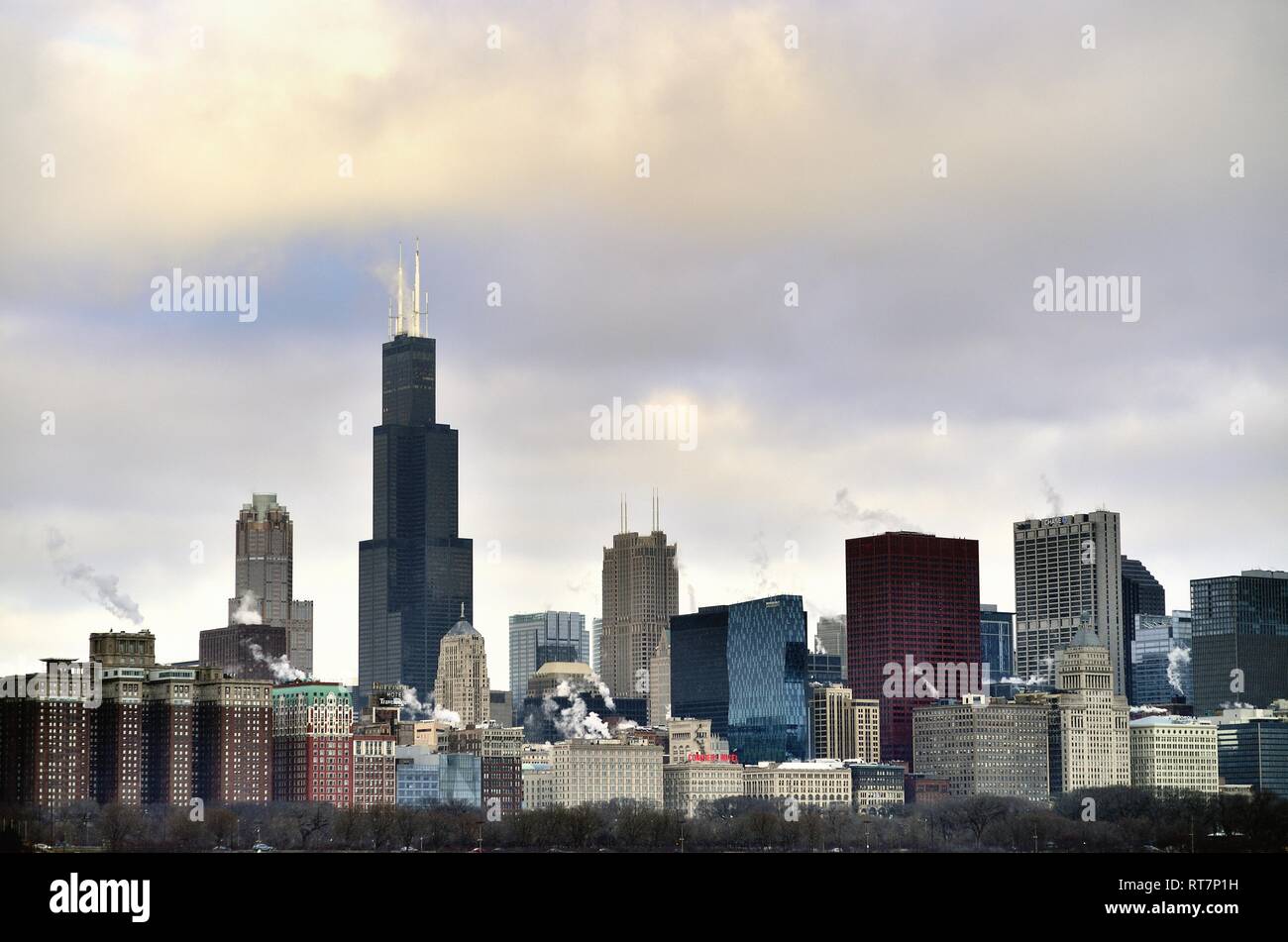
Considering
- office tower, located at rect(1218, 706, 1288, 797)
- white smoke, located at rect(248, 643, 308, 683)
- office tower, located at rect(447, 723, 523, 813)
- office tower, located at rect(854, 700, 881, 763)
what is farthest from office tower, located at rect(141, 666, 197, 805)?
office tower, located at rect(1218, 706, 1288, 797)

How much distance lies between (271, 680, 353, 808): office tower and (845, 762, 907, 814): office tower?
38.0m

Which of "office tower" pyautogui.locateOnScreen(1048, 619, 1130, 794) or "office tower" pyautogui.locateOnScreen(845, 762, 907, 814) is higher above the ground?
"office tower" pyautogui.locateOnScreen(1048, 619, 1130, 794)

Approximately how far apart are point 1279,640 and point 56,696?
341ft

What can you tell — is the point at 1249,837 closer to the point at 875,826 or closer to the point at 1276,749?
the point at 875,826

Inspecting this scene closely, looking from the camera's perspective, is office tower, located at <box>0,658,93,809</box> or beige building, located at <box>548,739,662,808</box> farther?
beige building, located at <box>548,739,662,808</box>

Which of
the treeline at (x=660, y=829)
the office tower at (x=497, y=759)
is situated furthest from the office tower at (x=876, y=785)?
the treeline at (x=660, y=829)

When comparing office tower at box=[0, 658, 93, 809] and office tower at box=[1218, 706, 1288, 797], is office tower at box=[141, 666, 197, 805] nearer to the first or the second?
office tower at box=[0, 658, 93, 809]

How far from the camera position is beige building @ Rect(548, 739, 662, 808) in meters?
171

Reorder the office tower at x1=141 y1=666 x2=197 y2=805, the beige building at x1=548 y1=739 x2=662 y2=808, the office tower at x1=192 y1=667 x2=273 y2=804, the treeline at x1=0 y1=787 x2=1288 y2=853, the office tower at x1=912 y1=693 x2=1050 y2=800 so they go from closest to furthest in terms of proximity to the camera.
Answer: the treeline at x1=0 y1=787 x2=1288 y2=853 < the office tower at x1=141 y1=666 x2=197 y2=805 < the office tower at x1=192 y1=667 x2=273 y2=804 < the beige building at x1=548 y1=739 x2=662 y2=808 < the office tower at x1=912 y1=693 x2=1050 y2=800

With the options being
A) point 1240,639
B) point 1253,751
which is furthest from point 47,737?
point 1240,639

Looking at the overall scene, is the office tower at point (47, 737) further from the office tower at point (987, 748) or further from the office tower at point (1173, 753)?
the office tower at point (1173, 753)

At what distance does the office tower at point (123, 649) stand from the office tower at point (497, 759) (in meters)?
25.6

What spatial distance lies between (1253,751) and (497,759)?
56583 millimetres
